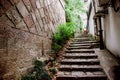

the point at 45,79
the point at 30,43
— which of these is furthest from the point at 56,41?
the point at 45,79

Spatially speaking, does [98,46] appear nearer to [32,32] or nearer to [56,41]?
[56,41]

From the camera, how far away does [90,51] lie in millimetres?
6648

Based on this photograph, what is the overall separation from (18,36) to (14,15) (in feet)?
1.74

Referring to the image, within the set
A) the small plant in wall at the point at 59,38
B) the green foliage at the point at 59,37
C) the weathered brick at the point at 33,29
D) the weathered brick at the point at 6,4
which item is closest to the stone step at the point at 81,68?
the small plant in wall at the point at 59,38

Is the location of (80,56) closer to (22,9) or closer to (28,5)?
(28,5)

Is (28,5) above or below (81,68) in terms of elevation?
above

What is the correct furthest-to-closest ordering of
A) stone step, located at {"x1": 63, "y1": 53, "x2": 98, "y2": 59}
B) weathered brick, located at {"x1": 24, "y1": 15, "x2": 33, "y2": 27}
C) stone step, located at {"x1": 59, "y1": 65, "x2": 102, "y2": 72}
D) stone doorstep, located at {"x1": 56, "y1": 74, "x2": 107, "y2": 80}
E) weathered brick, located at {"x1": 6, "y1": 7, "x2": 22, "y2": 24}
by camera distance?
stone step, located at {"x1": 63, "y1": 53, "x2": 98, "y2": 59} < stone step, located at {"x1": 59, "y1": 65, "x2": 102, "y2": 72} < stone doorstep, located at {"x1": 56, "y1": 74, "x2": 107, "y2": 80} < weathered brick, located at {"x1": 24, "y1": 15, "x2": 33, "y2": 27} < weathered brick, located at {"x1": 6, "y1": 7, "x2": 22, "y2": 24}

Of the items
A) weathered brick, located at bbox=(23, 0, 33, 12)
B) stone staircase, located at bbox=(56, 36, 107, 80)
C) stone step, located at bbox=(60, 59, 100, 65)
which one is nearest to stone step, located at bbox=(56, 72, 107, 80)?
stone staircase, located at bbox=(56, 36, 107, 80)

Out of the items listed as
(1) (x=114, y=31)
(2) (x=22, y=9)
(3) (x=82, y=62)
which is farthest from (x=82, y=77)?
(2) (x=22, y=9)

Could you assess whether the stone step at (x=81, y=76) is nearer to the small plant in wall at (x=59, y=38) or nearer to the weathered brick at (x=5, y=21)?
the small plant in wall at (x=59, y=38)

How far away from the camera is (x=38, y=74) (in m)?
4.03

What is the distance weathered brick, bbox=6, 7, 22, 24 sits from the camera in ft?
10.8

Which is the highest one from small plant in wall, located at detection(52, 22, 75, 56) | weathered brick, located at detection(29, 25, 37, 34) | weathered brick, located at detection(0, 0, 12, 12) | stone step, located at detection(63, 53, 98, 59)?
weathered brick, located at detection(0, 0, 12, 12)

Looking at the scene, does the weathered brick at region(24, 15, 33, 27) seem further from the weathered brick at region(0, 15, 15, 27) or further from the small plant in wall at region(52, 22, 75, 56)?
the small plant in wall at region(52, 22, 75, 56)
